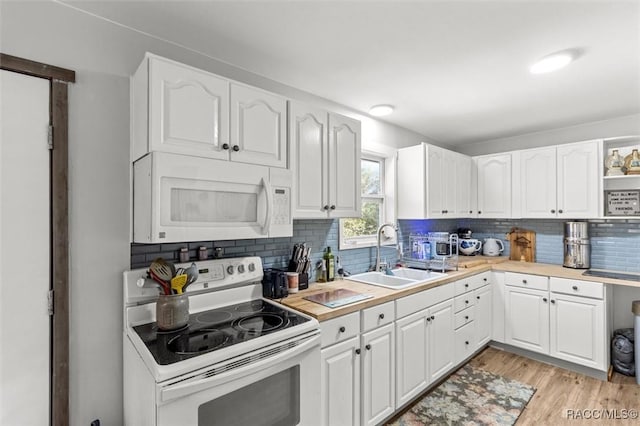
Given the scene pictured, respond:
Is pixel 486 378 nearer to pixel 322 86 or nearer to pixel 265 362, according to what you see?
pixel 265 362

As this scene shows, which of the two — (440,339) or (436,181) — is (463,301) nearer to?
(440,339)

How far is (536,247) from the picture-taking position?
12.0 feet

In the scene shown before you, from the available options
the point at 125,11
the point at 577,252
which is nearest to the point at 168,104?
the point at 125,11

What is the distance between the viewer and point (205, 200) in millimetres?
1542

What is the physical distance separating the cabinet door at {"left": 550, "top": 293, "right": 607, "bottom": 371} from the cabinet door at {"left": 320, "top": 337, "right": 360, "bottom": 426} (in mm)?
A: 2254

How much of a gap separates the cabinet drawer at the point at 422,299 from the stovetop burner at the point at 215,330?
87 centimetres

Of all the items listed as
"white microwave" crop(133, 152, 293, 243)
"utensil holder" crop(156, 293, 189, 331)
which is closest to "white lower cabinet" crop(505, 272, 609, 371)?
"white microwave" crop(133, 152, 293, 243)

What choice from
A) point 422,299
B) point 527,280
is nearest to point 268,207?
point 422,299

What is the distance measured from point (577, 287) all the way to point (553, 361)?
0.79m

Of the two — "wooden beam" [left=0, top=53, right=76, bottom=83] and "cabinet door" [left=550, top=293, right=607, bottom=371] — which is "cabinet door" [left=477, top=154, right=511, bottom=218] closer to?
"cabinet door" [left=550, top=293, right=607, bottom=371]

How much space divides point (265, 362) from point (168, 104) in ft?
4.15

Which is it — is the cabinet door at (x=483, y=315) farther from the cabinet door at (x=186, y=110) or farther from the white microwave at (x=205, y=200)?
the cabinet door at (x=186, y=110)

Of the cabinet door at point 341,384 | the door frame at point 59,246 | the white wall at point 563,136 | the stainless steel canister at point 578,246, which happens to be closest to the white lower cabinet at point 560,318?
the stainless steel canister at point 578,246

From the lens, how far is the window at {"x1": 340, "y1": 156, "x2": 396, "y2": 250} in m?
2.90
